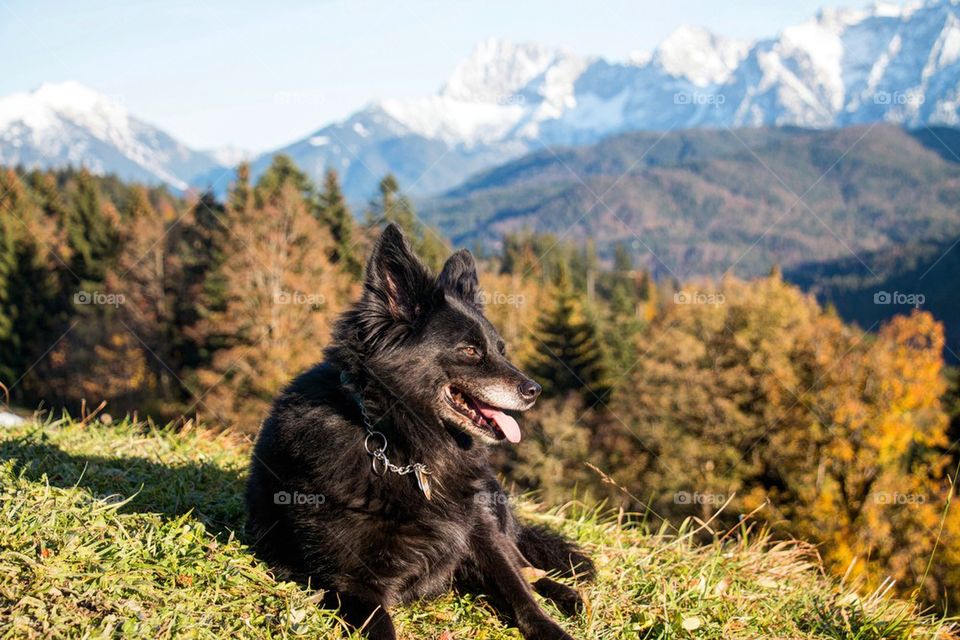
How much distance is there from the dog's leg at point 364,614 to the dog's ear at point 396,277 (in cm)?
160

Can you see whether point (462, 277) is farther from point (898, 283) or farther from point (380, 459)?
point (898, 283)

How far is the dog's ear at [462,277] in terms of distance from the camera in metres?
4.71

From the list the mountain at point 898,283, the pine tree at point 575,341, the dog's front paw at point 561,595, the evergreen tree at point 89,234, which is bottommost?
the mountain at point 898,283

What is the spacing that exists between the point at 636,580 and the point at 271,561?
2386mm

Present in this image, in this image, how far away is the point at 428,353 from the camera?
428cm

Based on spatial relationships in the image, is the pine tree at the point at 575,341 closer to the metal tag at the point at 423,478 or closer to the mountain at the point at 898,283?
the metal tag at the point at 423,478

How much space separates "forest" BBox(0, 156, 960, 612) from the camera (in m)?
29.7

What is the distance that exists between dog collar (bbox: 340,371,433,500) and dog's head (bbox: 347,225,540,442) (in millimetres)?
183

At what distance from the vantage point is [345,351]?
429cm

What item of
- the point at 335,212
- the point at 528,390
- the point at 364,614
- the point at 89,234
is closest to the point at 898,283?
the point at 335,212

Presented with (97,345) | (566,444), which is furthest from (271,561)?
(97,345)

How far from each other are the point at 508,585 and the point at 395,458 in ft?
3.37

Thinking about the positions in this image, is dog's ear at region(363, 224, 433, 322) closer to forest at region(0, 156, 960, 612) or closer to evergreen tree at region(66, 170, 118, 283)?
forest at region(0, 156, 960, 612)

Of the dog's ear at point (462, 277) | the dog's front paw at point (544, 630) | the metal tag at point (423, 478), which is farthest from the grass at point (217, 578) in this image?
the dog's ear at point (462, 277)
